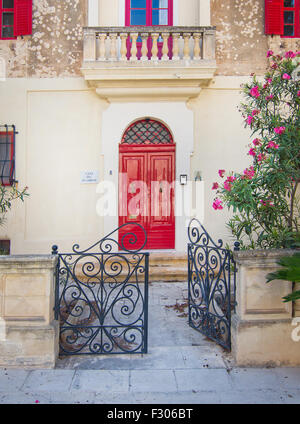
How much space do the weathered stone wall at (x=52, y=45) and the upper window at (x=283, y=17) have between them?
426cm

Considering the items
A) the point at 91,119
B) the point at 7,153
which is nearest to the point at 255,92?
the point at 91,119

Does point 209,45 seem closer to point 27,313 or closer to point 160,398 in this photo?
point 27,313

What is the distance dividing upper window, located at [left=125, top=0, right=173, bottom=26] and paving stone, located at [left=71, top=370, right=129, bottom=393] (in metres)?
7.93

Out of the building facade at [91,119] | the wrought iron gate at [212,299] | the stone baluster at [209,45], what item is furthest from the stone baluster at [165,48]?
the wrought iron gate at [212,299]

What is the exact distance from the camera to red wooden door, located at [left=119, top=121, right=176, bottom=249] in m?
8.09

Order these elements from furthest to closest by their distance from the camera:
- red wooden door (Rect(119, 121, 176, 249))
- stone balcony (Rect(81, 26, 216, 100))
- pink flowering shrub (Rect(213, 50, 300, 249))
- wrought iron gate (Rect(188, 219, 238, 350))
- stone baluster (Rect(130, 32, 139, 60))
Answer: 1. red wooden door (Rect(119, 121, 176, 249))
2. stone baluster (Rect(130, 32, 139, 60))
3. stone balcony (Rect(81, 26, 216, 100))
4. pink flowering shrub (Rect(213, 50, 300, 249))
5. wrought iron gate (Rect(188, 219, 238, 350))

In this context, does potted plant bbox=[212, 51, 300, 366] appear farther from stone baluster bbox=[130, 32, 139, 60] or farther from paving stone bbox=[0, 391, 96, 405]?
stone baluster bbox=[130, 32, 139, 60]

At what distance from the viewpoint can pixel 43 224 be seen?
7961 mm

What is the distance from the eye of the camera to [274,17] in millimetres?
7852

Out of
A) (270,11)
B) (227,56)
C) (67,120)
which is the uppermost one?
(270,11)

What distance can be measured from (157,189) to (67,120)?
262 cm

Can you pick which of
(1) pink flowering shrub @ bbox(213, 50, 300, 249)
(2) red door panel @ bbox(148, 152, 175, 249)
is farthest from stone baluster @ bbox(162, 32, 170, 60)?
(1) pink flowering shrub @ bbox(213, 50, 300, 249)

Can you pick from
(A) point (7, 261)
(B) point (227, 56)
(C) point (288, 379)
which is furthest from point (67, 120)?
(C) point (288, 379)
